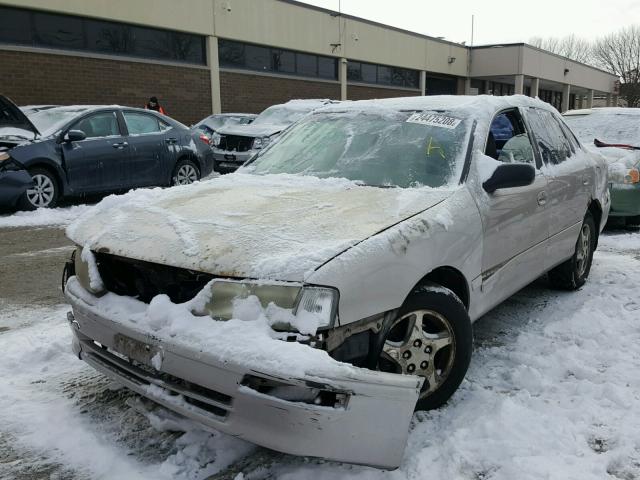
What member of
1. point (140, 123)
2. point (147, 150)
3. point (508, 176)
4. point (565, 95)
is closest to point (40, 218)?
point (147, 150)

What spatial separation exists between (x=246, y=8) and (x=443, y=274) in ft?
60.1

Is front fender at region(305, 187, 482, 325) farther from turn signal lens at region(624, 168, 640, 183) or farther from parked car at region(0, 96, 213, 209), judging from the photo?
parked car at region(0, 96, 213, 209)

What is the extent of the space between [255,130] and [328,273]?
36.5 feet

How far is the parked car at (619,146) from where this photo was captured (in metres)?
7.14

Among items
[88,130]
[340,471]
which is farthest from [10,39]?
[340,471]

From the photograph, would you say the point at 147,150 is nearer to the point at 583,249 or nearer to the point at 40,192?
the point at 40,192

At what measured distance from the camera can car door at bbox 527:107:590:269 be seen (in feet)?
13.4

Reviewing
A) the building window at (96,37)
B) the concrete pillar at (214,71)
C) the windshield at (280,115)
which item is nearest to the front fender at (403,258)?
the windshield at (280,115)

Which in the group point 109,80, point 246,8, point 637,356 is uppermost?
point 246,8

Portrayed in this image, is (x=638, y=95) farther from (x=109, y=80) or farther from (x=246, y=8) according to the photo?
(x=109, y=80)

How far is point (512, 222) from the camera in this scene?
3.43 m

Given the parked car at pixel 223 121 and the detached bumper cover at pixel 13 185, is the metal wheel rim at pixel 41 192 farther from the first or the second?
the parked car at pixel 223 121

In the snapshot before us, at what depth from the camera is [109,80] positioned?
1566 centimetres

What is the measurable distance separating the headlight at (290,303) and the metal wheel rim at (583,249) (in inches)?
132
